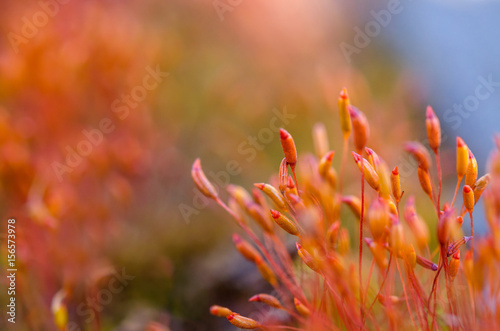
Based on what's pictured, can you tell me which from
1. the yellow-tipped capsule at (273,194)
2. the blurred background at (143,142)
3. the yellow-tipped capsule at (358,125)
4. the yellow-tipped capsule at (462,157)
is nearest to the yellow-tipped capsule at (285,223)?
the yellow-tipped capsule at (273,194)

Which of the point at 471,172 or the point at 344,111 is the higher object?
the point at 344,111

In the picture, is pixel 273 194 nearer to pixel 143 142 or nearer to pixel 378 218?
pixel 378 218

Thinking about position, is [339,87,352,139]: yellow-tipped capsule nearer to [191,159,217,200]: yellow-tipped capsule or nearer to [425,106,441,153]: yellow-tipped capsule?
[425,106,441,153]: yellow-tipped capsule

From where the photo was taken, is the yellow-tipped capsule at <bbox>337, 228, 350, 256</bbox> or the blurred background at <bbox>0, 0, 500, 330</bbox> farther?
the blurred background at <bbox>0, 0, 500, 330</bbox>

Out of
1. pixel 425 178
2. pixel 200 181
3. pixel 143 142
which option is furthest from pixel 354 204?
pixel 143 142

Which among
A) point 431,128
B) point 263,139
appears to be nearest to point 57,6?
point 263,139

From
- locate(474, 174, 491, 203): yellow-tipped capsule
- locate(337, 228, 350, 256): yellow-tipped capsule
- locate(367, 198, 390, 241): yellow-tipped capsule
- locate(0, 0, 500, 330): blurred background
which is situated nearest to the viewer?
locate(367, 198, 390, 241): yellow-tipped capsule

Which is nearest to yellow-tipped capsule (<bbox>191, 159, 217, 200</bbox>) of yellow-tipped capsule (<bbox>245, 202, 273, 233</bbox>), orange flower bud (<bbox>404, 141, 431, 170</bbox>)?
yellow-tipped capsule (<bbox>245, 202, 273, 233</bbox>)

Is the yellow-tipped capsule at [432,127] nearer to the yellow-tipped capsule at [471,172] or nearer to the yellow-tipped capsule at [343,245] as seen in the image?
A: the yellow-tipped capsule at [471,172]
